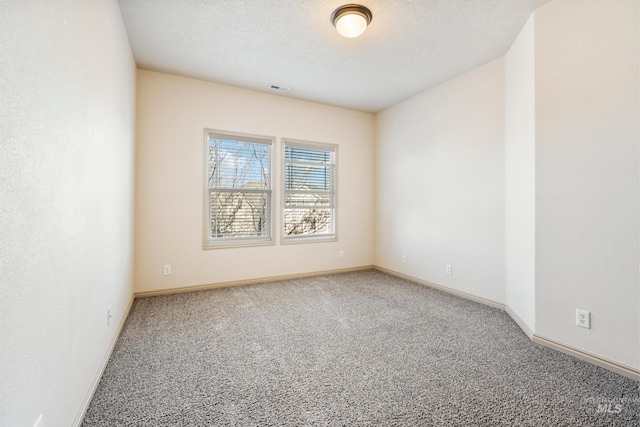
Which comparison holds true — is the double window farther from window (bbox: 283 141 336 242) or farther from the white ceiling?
the white ceiling

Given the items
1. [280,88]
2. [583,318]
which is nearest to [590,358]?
[583,318]

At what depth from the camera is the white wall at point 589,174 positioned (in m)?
1.90

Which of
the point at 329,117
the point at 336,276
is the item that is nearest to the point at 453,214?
the point at 336,276

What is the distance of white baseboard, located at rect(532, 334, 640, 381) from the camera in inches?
73.4

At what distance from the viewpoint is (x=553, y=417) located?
4.93 feet

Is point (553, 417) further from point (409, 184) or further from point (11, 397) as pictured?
point (409, 184)

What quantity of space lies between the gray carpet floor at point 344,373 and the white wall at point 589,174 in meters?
0.33

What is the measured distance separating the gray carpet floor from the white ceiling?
270 cm

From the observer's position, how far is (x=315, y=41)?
9.23ft

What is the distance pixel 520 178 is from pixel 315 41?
2330mm

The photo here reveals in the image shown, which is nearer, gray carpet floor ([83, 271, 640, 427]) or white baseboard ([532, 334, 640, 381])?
gray carpet floor ([83, 271, 640, 427])

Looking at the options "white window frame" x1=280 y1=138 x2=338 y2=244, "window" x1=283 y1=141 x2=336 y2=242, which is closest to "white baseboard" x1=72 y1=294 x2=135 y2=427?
"white window frame" x1=280 y1=138 x2=338 y2=244

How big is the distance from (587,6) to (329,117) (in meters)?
3.11

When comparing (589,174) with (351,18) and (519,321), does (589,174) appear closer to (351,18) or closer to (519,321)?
(519,321)
